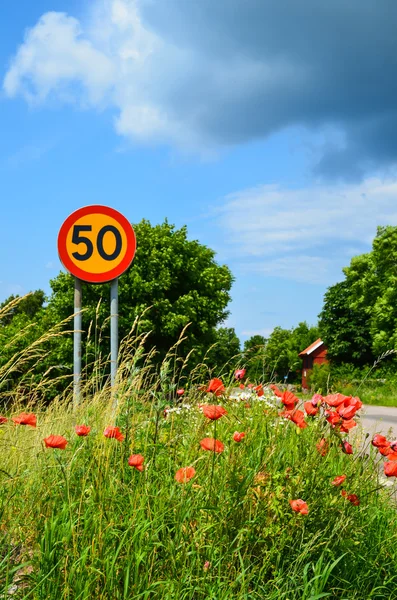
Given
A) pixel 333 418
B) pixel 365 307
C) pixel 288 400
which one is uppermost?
pixel 365 307

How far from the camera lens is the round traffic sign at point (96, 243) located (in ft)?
27.8

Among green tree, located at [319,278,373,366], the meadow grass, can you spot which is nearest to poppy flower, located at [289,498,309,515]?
the meadow grass

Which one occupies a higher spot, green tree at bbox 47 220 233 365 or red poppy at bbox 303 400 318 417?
green tree at bbox 47 220 233 365

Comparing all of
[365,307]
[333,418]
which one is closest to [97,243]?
[333,418]

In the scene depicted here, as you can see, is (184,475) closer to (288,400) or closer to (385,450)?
(288,400)

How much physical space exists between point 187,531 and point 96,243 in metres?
5.79

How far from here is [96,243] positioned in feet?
28.2

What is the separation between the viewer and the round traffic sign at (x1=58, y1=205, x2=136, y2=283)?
27.8ft

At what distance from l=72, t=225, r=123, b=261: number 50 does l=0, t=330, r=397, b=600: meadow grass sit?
4.45 metres

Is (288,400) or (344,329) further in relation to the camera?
(344,329)

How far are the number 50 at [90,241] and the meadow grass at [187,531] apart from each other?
445cm

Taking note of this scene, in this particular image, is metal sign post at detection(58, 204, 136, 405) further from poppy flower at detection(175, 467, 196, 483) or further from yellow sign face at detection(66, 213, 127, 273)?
poppy flower at detection(175, 467, 196, 483)

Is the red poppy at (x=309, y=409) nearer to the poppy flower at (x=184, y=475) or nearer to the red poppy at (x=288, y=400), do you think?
the red poppy at (x=288, y=400)

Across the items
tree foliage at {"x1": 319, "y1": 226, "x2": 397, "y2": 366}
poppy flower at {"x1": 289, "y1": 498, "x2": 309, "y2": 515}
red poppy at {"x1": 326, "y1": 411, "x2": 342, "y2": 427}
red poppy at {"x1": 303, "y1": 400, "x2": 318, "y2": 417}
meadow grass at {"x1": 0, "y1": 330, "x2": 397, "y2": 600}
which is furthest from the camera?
tree foliage at {"x1": 319, "y1": 226, "x2": 397, "y2": 366}
